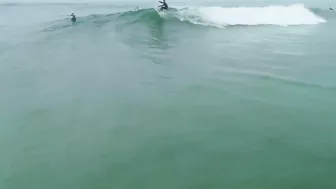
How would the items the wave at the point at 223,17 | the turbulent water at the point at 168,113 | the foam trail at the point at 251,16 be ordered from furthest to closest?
the foam trail at the point at 251,16, the wave at the point at 223,17, the turbulent water at the point at 168,113

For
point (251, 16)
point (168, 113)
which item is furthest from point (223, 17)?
point (168, 113)

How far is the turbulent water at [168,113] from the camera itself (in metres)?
9.23

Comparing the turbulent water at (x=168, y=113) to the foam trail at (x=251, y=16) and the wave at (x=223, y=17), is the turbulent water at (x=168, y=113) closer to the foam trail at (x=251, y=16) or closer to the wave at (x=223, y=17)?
the wave at (x=223, y=17)

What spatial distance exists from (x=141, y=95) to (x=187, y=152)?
16.7 feet

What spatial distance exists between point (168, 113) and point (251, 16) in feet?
91.0

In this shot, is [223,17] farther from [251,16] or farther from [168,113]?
[168,113]

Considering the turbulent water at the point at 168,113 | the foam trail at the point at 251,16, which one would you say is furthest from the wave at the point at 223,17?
the turbulent water at the point at 168,113

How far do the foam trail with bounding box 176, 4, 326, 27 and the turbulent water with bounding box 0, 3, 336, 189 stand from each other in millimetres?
9418

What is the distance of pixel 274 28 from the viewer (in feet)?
106

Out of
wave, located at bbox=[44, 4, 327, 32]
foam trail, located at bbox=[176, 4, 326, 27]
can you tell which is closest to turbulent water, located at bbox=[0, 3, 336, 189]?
wave, located at bbox=[44, 4, 327, 32]

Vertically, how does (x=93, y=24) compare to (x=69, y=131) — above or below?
above

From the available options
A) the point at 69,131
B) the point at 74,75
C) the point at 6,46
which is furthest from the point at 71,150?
the point at 6,46

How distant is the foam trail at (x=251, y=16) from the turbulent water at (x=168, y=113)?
9418mm

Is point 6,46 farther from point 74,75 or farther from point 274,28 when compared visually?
point 274,28
